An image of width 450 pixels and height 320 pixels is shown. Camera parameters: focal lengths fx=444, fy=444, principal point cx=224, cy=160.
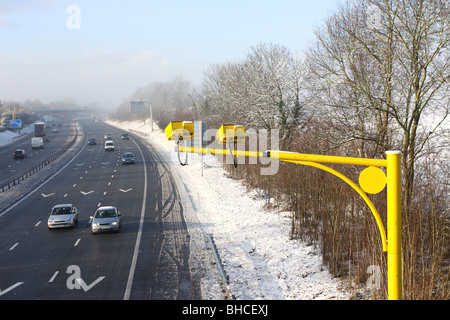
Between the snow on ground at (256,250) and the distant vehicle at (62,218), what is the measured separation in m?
6.93

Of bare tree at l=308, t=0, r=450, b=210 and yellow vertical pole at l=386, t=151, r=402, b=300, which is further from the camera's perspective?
bare tree at l=308, t=0, r=450, b=210

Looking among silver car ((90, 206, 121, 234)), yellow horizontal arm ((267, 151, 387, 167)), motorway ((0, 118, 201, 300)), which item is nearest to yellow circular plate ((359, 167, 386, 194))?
yellow horizontal arm ((267, 151, 387, 167))

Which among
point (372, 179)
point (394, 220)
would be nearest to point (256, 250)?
point (394, 220)

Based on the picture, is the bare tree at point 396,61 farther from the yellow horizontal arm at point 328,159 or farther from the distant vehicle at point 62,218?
the distant vehicle at point 62,218

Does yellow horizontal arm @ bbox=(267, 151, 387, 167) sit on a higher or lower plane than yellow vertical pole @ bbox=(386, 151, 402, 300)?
higher

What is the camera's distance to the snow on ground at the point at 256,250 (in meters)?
16.0

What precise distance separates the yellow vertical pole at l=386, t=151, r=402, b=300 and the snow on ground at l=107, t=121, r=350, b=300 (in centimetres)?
869

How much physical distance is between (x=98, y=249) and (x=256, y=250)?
25.2 ft

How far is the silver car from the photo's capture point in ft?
80.1

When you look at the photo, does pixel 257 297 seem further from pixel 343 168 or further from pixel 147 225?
pixel 147 225

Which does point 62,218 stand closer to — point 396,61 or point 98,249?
point 98,249

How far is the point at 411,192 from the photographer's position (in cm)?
1762

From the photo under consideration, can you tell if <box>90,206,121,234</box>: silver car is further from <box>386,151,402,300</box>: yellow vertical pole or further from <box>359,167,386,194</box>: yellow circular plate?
<box>359,167,386,194</box>: yellow circular plate
